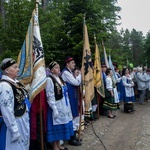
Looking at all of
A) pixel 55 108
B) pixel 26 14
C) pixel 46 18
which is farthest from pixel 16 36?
pixel 55 108

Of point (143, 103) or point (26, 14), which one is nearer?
point (26, 14)

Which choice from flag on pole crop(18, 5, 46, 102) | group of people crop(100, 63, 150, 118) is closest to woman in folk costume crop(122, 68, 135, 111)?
group of people crop(100, 63, 150, 118)

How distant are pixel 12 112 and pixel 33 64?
4.58 feet

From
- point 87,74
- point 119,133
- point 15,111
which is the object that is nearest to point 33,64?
point 15,111

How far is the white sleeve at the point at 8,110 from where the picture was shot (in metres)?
3.35

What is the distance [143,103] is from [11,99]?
9.94m

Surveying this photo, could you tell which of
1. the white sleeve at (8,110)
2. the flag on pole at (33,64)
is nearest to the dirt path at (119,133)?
the flag on pole at (33,64)

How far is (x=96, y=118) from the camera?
28.5 ft

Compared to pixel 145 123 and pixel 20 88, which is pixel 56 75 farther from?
pixel 145 123

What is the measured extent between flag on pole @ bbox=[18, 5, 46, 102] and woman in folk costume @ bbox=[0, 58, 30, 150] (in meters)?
0.76

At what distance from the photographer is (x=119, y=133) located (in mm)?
6965

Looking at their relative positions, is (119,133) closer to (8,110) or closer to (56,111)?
(56,111)

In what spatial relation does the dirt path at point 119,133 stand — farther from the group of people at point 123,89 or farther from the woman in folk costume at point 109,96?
the group of people at point 123,89

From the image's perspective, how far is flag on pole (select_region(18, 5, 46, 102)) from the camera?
177 inches
